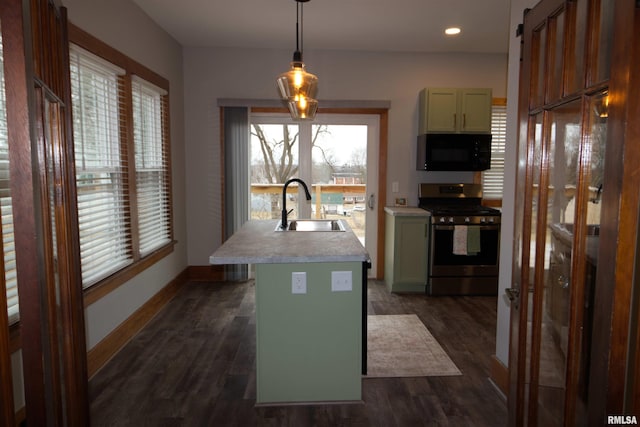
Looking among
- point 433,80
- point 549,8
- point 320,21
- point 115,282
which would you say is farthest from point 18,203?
point 433,80

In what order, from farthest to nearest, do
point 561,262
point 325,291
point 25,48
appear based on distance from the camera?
point 325,291 → point 561,262 → point 25,48

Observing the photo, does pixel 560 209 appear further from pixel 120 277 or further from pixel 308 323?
pixel 120 277

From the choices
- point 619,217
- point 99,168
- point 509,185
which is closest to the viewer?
point 619,217

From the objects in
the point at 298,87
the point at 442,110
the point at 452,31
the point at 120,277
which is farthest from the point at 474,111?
the point at 120,277

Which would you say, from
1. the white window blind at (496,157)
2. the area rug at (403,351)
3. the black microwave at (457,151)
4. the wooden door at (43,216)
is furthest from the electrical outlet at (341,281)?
the white window blind at (496,157)

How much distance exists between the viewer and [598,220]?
1.20 meters

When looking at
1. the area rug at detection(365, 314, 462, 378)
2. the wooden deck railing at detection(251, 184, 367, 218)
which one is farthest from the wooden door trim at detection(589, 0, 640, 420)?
the wooden deck railing at detection(251, 184, 367, 218)

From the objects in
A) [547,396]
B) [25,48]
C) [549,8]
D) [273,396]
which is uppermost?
[549,8]

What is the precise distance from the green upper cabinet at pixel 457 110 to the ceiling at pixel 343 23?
0.57m

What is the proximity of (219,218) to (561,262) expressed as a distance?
4.13 meters

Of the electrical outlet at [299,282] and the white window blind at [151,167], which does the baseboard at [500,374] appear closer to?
the electrical outlet at [299,282]

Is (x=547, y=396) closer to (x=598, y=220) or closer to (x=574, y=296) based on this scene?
(x=574, y=296)

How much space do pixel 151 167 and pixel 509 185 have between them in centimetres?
317

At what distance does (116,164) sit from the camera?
3.20 meters
